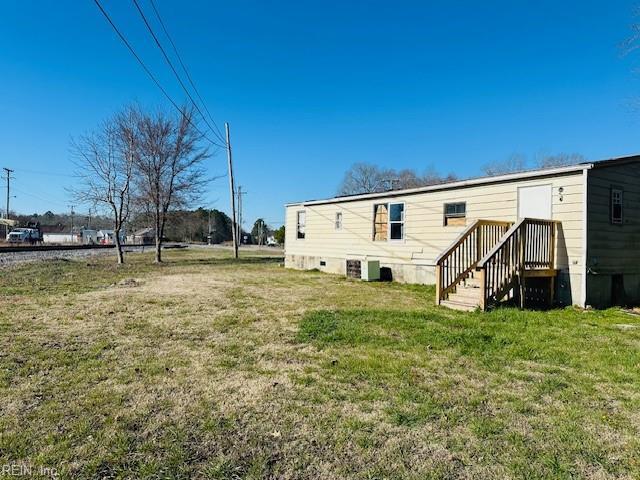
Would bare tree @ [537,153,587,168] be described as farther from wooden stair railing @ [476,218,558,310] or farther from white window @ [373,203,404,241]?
wooden stair railing @ [476,218,558,310]

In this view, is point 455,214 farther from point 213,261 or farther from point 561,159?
point 561,159

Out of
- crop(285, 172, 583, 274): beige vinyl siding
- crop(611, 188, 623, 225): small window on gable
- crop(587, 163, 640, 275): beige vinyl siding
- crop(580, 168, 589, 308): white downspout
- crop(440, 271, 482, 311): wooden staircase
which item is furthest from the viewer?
crop(611, 188, 623, 225): small window on gable

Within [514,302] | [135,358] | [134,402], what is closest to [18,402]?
[134,402]

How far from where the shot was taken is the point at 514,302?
830cm

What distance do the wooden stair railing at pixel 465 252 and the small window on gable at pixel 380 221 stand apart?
14.6 ft

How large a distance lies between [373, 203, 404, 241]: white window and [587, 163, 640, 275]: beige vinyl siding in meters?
5.49

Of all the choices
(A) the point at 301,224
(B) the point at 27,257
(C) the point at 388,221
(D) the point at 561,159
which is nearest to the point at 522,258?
(C) the point at 388,221

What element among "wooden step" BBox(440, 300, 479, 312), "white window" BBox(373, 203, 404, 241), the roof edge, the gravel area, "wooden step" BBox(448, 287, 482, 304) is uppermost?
the roof edge

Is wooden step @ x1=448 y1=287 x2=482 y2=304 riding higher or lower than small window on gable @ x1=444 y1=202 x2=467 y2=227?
lower

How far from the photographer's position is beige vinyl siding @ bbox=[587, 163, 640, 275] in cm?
837

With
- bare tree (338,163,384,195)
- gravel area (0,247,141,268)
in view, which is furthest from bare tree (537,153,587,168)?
gravel area (0,247,141,268)

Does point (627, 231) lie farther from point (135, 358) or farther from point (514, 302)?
point (135, 358)

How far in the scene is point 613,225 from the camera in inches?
348

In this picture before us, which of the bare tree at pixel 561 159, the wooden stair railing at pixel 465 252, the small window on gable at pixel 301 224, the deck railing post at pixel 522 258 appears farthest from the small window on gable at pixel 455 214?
the bare tree at pixel 561 159
